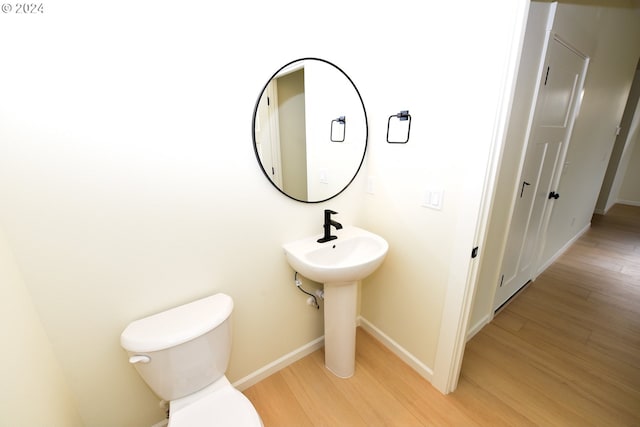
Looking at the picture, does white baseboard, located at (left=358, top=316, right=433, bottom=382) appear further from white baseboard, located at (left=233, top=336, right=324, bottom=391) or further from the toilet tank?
the toilet tank

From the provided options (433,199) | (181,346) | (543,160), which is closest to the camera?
(181,346)

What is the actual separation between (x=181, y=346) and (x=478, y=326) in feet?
6.52

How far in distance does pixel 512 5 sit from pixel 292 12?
34.7 inches

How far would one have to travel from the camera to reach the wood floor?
137 cm

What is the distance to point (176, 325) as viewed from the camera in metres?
1.05

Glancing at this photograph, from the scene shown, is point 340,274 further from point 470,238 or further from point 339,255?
point 470,238

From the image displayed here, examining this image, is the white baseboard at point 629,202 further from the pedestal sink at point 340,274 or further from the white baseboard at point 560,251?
the pedestal sink at point 340,274

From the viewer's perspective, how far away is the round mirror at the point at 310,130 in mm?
1275

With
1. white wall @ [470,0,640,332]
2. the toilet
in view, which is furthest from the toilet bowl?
white wall @ [470,0,640,332]

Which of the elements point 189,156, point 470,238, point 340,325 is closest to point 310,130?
point 189,156

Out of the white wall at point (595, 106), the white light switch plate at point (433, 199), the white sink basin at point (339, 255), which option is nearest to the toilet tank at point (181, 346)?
the white sink basin at point (339, 255)

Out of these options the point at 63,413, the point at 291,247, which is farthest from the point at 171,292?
the point at 291,247

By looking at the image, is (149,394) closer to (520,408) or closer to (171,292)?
(171,292)

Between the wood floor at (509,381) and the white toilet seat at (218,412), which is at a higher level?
the white toilet seat at (218,412)
